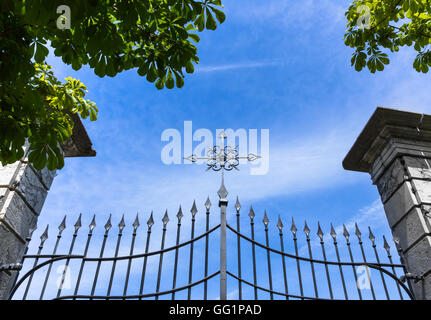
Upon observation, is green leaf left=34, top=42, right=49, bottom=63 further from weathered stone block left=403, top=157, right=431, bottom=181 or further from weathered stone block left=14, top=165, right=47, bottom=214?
weathered stone block left=403, top=157, right=431, bottom=181

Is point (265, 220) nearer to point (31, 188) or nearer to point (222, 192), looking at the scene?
point (222, 192)

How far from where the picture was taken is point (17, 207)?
3.74 meters

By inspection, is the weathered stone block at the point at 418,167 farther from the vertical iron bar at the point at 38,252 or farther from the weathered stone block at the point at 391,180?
the vertical iron bar at the point at 38,252

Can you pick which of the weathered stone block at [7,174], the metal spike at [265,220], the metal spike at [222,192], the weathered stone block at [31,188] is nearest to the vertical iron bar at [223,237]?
the metal spike at [222,192]

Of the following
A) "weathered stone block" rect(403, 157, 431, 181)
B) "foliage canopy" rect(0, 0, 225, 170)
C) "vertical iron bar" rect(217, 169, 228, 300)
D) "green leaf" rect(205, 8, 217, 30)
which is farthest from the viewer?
"weathered stone block" rect(403, 157, 431, 181)

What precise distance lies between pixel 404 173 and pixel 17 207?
5097mm

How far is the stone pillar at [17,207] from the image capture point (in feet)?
11.5

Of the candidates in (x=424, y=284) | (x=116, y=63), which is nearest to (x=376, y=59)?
(x=424, y=284)

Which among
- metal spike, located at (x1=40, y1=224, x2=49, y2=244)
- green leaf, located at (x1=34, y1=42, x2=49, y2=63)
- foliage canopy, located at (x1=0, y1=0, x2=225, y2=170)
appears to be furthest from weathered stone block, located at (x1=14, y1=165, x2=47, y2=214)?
green leaf, located at (x1=34, y1=42, x2=49, y2=63)

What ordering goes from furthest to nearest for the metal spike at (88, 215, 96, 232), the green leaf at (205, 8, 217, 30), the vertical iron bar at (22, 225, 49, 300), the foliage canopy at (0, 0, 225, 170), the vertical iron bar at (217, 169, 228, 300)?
the metal spike at (88, 215, 96, 232), the vertical iron bar at (22, 225, 49, 300), the vertical iron bar at (217, 169, 228, 300), the green leaf at (205, 8, 217, 30), the foliage canopy at (0, 0, 225, 170)

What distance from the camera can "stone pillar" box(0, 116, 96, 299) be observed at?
3508 millimetres

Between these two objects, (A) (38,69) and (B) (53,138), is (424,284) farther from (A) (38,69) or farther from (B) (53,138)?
(A) (38,69)

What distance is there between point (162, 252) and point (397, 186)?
3.31 metres
